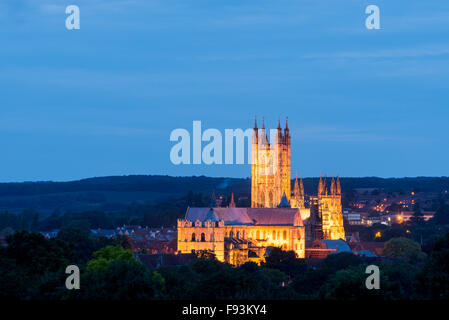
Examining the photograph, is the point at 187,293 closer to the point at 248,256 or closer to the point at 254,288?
the point at 254,288

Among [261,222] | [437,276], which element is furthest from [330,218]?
[437,276]

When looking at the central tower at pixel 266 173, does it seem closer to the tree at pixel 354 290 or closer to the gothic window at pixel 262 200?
the gothic window at pixel 262 200

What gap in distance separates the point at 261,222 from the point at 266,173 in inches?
1391

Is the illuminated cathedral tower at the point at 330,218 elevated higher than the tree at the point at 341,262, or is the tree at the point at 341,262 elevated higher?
the illuminated cathedral tower at the point at 330,218

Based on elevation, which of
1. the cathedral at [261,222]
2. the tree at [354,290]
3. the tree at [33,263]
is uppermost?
the cathedral at [261,222]

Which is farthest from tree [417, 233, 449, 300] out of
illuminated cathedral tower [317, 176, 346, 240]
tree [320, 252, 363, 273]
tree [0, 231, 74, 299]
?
illuminated cathedral tower [317, 176, 346, 240]

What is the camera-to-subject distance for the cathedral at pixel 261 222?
147250mm

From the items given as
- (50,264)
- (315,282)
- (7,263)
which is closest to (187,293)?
(7,263)

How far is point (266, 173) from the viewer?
196 m

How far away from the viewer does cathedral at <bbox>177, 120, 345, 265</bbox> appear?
483 feet

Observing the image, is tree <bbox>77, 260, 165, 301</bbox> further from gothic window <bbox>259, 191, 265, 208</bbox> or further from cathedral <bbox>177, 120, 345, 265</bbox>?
gothic window <bbox>259, 191, 265, 208</bbox>

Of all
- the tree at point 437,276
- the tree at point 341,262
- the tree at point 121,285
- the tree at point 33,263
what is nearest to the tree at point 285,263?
the tree at point 341,262

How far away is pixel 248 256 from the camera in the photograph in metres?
147
